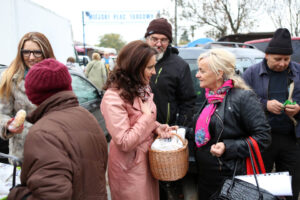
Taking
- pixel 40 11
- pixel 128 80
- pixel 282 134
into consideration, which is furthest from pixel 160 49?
pixel 40 11

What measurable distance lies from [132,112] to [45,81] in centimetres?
69

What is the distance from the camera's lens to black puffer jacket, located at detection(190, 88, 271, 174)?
1.85 metres

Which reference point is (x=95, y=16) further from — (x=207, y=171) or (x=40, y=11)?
(x=207, y=171)

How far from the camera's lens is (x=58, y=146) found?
1258mm

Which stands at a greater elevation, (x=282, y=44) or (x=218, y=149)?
(x=282, y=44)

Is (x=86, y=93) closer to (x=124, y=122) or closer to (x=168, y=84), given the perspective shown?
(x=168, y=84)

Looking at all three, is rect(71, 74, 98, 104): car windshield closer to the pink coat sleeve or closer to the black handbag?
the pink coat sleeve

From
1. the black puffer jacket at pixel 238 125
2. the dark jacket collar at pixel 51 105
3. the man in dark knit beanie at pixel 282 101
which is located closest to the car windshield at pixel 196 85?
the man in dark knit beanie at pixel 282 101

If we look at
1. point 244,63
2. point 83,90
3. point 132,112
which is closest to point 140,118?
point 132,112

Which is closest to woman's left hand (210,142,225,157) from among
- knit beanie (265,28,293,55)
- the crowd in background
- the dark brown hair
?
the crowd in background

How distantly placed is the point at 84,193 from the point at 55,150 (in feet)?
1.15

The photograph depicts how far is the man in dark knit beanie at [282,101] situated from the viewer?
7.84 ft

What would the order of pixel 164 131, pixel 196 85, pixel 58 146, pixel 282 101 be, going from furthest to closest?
pixel 196 85 < pixel 282 101 < pixel 164 131 < pixel 58 146

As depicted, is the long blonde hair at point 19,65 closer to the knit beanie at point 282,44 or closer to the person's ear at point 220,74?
the person's ear at point 220,74
